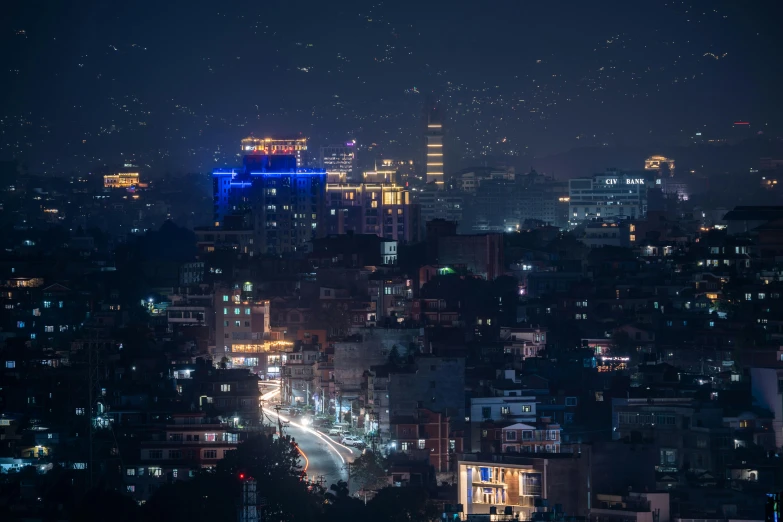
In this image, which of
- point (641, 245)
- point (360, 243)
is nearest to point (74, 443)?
point (360, 243)

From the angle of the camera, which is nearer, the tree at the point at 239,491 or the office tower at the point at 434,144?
the tree at the point at 239,491

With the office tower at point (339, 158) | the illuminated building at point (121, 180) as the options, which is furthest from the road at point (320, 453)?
the illuminated building at point (121, 180)

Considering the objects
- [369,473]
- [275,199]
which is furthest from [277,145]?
[369,473]

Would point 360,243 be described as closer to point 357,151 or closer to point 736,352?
point 736,352

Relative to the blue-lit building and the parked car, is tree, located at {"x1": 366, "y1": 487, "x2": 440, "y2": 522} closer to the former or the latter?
the parked car

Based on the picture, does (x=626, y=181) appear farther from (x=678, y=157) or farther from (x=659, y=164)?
(x=678, y=157)

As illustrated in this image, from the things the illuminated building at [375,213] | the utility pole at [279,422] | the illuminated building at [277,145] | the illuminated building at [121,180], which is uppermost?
the illuminated building at [121,180]

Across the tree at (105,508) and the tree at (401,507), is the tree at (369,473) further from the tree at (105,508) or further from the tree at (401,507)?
the tree at (105,508)
